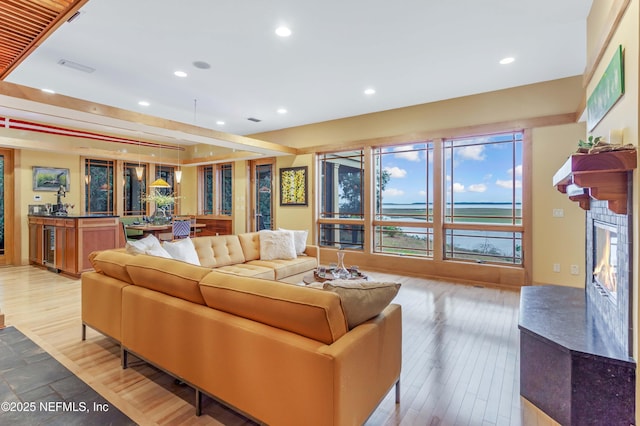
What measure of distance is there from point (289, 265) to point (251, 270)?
54cm

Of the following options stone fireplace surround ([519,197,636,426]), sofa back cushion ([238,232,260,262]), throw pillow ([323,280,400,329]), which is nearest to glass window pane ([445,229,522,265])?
stone fireplace surround ([519,197,636,426])

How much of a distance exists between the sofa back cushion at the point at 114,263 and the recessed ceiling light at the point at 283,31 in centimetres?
253

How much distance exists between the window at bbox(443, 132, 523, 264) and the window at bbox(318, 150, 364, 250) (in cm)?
170

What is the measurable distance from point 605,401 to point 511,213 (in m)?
3.58

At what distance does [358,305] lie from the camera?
1.63 meters

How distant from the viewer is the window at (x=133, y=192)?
26.9ft

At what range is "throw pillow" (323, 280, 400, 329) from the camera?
1.61m

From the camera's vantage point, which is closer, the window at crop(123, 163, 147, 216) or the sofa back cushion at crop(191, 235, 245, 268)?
the sofa back cushion at crop(191, 235, 245, 268)

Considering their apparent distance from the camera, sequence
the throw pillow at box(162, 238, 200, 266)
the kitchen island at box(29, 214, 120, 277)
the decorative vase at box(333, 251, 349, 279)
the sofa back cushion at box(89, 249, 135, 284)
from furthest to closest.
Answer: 1. the kitchen island at box(29, 214, 120, 277)
2. the throw pillow at box(162, 238, 200, 266)
3. the decorative vase at box(333, 251, 349, 279)
4. the sofa back cushion at box(89, 249, 135, 284)

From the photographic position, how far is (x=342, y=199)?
6.72m

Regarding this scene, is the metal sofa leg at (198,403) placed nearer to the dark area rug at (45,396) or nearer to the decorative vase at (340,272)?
the dark area rug at (45,396)

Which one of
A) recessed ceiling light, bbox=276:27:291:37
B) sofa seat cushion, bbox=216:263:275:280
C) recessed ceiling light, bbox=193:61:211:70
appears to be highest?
recessed ceiling light, bbox=193:61:211:70

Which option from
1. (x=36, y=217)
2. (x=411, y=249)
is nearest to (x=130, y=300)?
(x=411, y=249)

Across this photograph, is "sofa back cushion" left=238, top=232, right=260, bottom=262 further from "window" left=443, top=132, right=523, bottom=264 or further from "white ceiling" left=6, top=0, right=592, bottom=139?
"window" left=443, top=132, right=523, bottom=264
